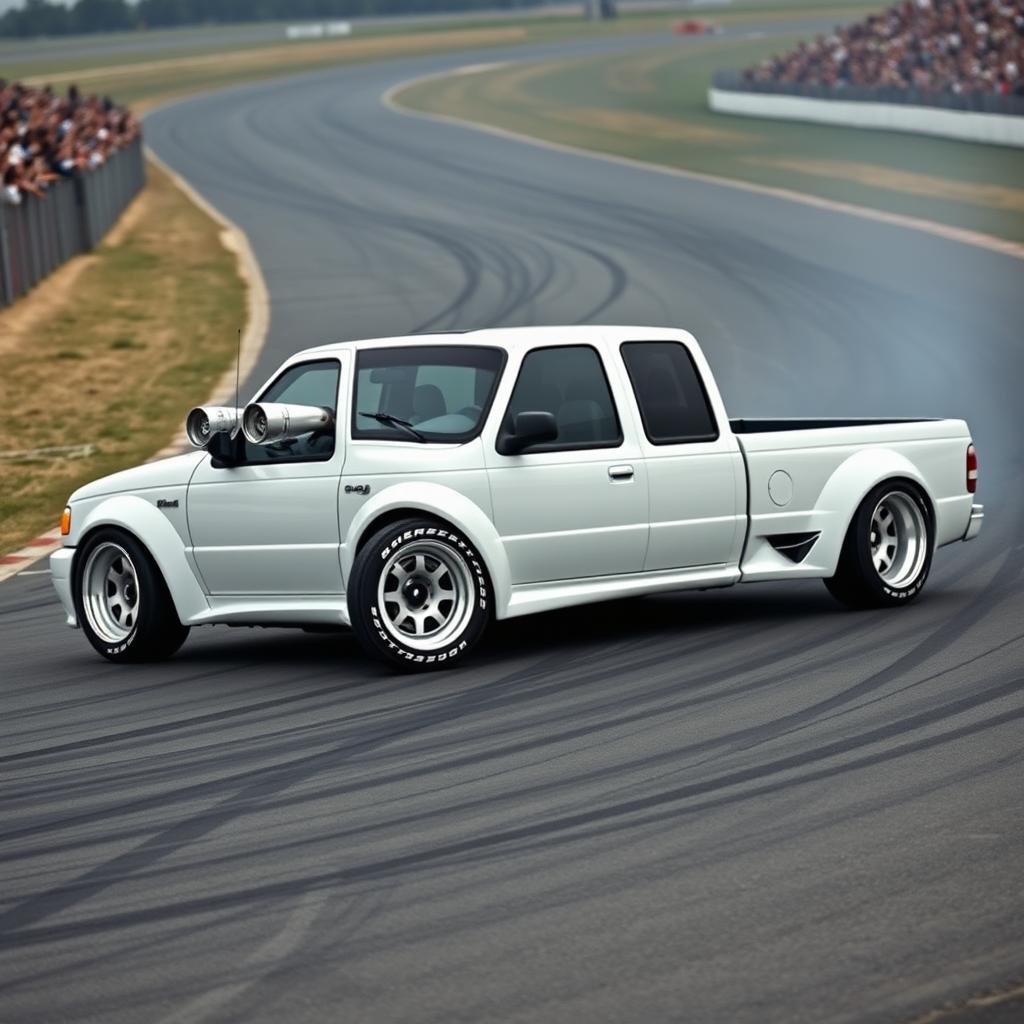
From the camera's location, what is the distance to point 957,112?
48.6m

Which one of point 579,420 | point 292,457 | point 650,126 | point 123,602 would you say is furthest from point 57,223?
point 650,126

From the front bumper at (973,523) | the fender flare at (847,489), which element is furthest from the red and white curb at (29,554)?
the front bumper at (973,523)

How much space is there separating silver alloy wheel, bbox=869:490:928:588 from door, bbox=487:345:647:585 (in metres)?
1.56

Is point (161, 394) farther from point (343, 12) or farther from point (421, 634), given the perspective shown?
point (343, 12)

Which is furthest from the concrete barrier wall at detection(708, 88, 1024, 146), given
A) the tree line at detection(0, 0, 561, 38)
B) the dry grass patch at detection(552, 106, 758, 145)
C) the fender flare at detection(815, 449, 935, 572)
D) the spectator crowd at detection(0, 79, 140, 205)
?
the tree line at detection(0, 0, 561, 38)

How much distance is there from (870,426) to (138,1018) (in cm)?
682

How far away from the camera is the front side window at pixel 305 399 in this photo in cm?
1040

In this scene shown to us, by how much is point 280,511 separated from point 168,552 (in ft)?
2.33

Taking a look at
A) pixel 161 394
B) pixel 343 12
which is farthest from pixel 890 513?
pixel 343 12

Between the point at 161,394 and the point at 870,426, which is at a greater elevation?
the point at 870,426

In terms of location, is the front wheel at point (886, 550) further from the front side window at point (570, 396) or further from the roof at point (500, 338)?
the roof at point (500, 338)

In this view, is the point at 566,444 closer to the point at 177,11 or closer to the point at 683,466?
the point at 683,466

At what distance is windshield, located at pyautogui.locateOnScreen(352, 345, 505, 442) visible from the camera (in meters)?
10.4

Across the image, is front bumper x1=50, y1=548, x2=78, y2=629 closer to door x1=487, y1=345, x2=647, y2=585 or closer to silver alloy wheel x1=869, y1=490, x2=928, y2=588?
door x1=487, y1=345, x2=647, y2=585
